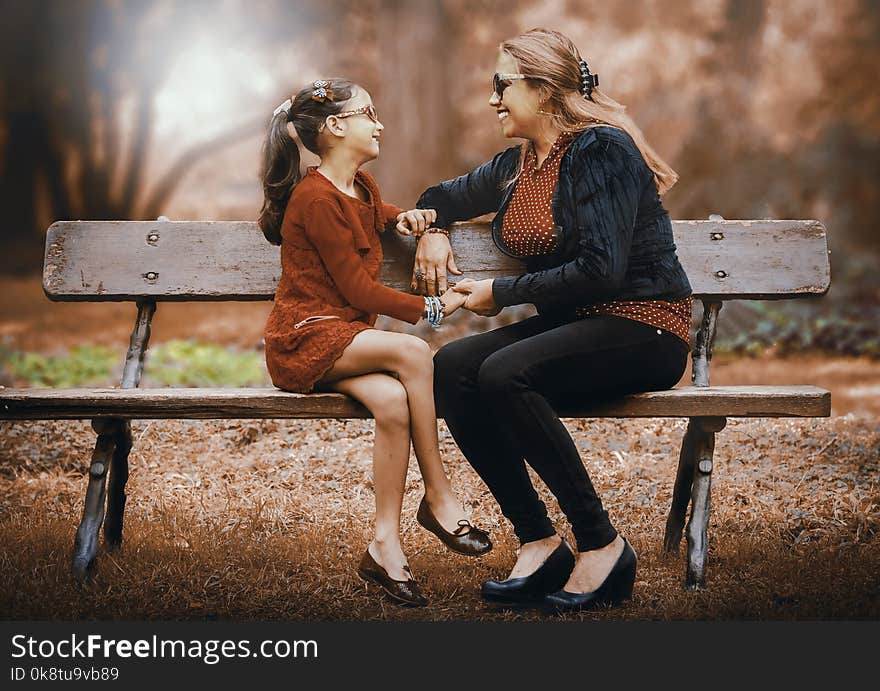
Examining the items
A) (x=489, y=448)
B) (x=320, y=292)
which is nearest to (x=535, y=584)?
(x=489, y=448)

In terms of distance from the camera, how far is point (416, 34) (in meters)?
8.47

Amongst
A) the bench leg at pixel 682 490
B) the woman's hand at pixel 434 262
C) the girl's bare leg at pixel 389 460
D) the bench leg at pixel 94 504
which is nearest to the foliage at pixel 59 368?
the bench leg at pixel 94 504

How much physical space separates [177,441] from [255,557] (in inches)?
62.6

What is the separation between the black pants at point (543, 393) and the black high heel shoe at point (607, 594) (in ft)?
0.27

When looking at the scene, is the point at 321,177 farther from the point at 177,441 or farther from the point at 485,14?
the point at 485,14

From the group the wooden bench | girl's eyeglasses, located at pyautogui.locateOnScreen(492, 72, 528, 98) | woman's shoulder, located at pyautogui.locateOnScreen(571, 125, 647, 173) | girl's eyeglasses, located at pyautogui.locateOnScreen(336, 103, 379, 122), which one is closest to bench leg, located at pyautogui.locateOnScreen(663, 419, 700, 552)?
the wooden bench

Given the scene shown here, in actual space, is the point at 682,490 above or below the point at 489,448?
below

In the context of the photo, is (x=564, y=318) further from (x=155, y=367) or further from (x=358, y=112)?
(x=155, y=367)

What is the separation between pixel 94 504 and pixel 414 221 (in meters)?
1.37

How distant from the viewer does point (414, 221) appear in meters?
3.52

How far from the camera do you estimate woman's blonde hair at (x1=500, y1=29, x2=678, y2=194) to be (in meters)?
3.17

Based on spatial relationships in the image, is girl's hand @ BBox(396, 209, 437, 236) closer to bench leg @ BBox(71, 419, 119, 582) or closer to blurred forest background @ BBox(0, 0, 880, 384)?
bench leg @ BBox(71, 419, 119, 582)

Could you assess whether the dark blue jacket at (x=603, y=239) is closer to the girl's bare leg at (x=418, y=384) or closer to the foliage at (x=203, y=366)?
the girl's bare leg at (x=418, y=384)

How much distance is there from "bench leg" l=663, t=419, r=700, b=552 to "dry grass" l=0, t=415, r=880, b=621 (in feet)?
0.24
